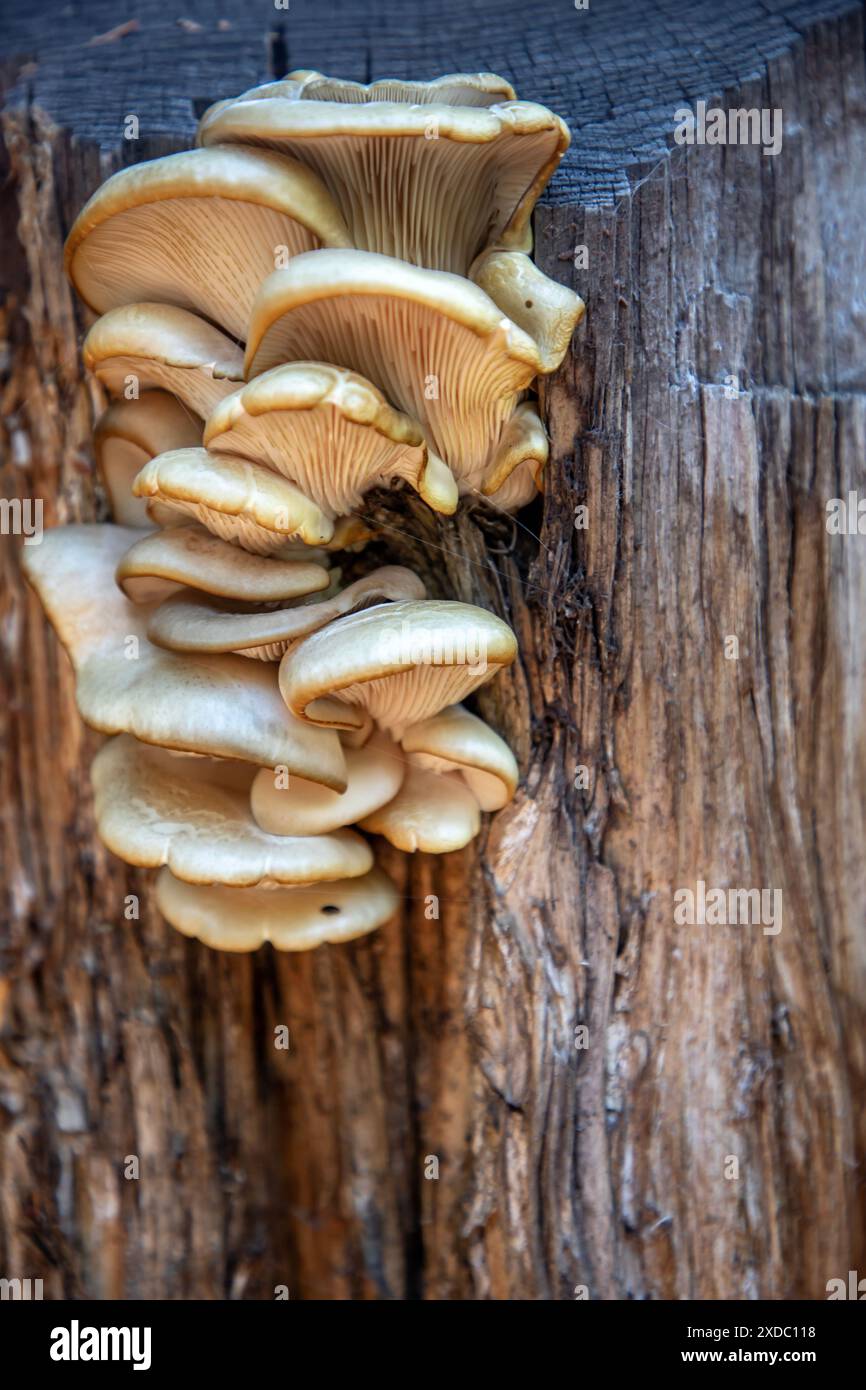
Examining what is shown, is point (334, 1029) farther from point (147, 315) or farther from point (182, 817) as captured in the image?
point (147, 315)

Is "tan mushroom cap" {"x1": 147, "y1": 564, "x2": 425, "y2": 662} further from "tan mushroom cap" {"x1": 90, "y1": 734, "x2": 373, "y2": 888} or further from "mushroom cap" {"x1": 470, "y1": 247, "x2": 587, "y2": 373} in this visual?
"mushroom cap" {"x1": 470, "y1": 247, "x2": 587, "y2": 373}

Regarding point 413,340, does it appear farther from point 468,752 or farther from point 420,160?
point 468,752

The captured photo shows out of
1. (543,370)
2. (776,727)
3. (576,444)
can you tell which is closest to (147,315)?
(543,370)

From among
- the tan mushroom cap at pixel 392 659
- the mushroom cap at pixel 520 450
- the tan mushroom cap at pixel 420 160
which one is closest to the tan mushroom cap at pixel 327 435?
the mushroom cap at pixel 520 450

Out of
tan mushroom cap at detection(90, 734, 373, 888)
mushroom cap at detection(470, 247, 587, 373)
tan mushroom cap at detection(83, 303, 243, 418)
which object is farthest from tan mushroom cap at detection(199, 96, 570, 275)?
tan mushroom cap at detection(90, 734, 373, 888)

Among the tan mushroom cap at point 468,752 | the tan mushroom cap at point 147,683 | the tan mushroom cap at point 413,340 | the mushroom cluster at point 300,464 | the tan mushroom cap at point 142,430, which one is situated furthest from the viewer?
the tan mushroom cap at point 142,430

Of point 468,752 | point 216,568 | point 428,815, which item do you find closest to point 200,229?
point 216,568

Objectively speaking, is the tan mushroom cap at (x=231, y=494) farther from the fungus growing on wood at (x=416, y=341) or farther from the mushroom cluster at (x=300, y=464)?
the fungus growing on wood at (x=416, y=341)
